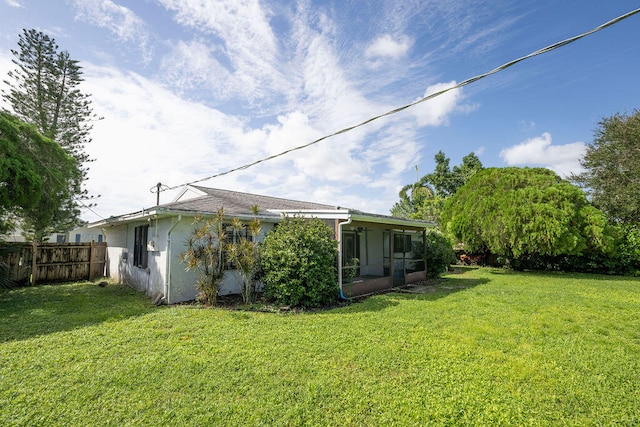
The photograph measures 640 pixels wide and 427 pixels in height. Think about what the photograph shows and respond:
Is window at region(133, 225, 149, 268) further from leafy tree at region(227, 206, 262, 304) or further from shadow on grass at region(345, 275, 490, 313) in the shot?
shadow on grass at region(345, 275, 490, 313)

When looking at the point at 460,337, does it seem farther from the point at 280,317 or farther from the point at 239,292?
the point at 239,292

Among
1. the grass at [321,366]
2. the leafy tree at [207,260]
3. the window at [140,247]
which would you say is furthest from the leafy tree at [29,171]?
the leafy tree at [207,260]

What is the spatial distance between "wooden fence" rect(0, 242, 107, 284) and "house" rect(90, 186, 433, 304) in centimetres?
83

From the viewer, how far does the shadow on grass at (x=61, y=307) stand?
600 centimetres

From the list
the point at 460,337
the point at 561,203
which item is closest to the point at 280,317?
the point at 460,337

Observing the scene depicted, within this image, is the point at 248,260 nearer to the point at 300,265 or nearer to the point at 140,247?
→ the point at 300,265

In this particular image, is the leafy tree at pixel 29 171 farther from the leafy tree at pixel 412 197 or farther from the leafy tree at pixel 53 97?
the leafy tree at pixel 412 197

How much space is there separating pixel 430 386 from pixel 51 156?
12713mm

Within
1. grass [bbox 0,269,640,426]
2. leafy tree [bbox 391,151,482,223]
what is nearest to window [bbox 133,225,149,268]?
grass [bbox 0,269,640,426]

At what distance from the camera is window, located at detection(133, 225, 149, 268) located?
33.3 ft

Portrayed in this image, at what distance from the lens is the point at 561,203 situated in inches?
522

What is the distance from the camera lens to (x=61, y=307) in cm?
766

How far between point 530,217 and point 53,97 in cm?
2603

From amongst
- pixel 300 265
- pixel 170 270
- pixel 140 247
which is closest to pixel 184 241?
pixel 170 270
